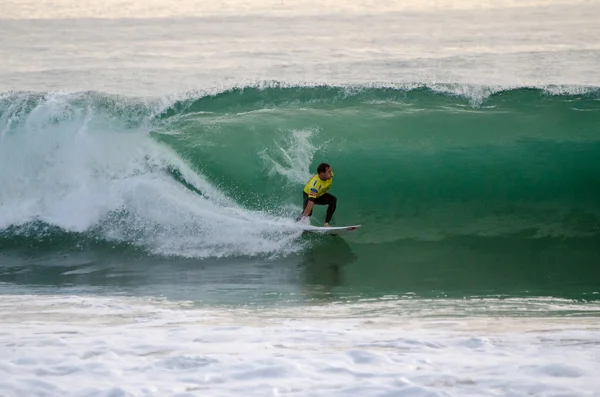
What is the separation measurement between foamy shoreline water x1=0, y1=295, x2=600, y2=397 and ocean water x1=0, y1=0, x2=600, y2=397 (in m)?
0.02

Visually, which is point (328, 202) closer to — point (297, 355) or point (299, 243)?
point (299, 243)

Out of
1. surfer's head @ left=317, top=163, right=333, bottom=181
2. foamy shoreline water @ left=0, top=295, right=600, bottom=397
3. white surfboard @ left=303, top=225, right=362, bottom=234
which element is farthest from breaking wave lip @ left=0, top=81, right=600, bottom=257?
foamy shoreline water @ left=0, top=295, right=600, bottom=397

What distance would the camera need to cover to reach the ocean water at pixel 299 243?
14.9ft

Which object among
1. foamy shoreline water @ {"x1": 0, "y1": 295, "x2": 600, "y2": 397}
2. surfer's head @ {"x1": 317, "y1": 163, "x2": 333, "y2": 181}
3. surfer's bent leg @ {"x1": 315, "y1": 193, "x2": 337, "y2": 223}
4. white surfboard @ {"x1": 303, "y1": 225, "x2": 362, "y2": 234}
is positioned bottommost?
foamy shoreline water @ {"x1": 0, "y1": 295, "x2": 600, "y2": 397}

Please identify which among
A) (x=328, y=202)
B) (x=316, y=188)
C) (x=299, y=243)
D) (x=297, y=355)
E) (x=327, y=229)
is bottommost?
(x=297, y=355)

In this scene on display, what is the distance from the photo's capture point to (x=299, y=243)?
9.15 meters

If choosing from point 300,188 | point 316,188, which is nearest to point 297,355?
point 316,188

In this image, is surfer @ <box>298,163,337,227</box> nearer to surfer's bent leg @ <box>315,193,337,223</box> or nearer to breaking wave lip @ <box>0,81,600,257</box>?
surfer's bent leg @ <box>315,193,337,223</box>

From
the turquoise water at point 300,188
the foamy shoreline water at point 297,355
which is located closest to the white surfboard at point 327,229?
the turquoise water at point 300,188

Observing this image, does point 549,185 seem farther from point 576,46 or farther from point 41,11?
point 41,11

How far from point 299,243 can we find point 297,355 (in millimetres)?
4398

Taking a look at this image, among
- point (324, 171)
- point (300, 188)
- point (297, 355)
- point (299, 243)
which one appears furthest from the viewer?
point (300, 188)

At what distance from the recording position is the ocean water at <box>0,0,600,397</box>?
179 inches

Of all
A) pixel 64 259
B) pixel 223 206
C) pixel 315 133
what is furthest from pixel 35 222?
pixel 315 133
